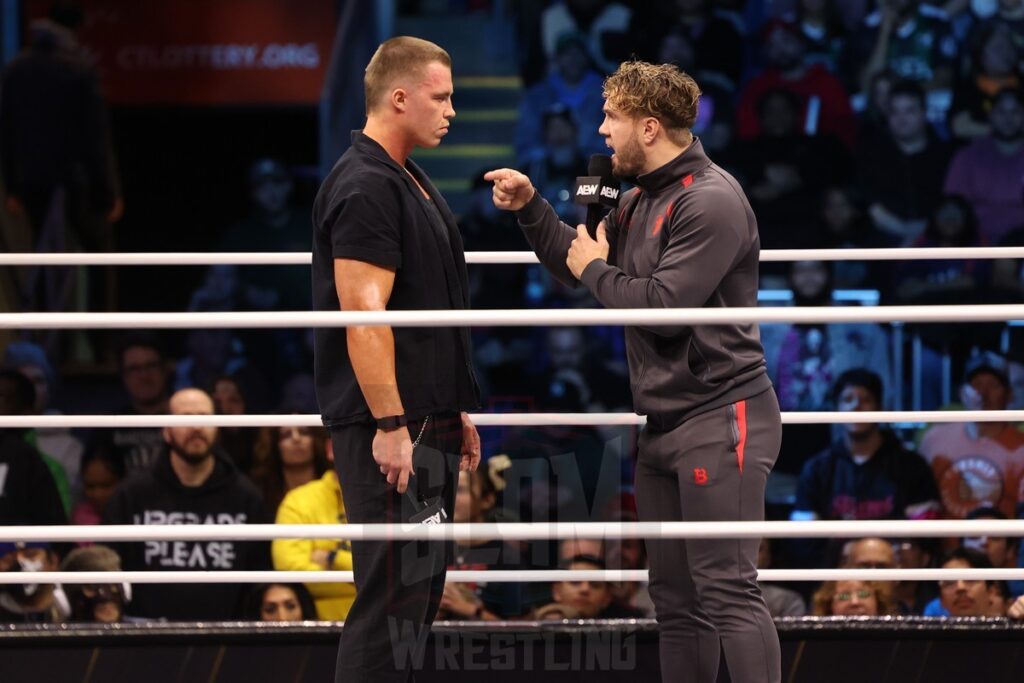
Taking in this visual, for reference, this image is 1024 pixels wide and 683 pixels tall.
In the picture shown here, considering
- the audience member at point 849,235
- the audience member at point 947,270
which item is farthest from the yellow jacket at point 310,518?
the audience member at point 947,270

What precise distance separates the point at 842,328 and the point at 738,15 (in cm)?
146

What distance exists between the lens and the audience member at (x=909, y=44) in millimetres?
5527

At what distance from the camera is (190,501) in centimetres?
382

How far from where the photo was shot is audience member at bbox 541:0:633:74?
5.64 meters

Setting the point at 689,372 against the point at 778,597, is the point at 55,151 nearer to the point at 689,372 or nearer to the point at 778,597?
the point at 778,597

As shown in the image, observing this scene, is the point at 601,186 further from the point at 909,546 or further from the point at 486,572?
the point at 909,546

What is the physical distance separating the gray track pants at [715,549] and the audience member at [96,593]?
185 cm

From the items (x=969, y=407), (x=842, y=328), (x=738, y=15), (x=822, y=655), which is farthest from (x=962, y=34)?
(x=822, y=655)

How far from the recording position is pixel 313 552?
3.71 meters

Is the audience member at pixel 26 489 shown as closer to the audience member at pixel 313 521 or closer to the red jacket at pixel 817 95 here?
the audience member at pixel 313 521

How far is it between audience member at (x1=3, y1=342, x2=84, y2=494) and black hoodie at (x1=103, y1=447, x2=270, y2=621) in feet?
2.05

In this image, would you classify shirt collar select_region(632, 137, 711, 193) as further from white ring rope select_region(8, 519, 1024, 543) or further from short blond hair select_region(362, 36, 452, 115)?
white ring rope select_region(8, 519, 1024, 543)

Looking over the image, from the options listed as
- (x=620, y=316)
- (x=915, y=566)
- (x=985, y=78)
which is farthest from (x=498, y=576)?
(x=985, y=78)

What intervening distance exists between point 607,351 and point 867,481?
49.6 inches
